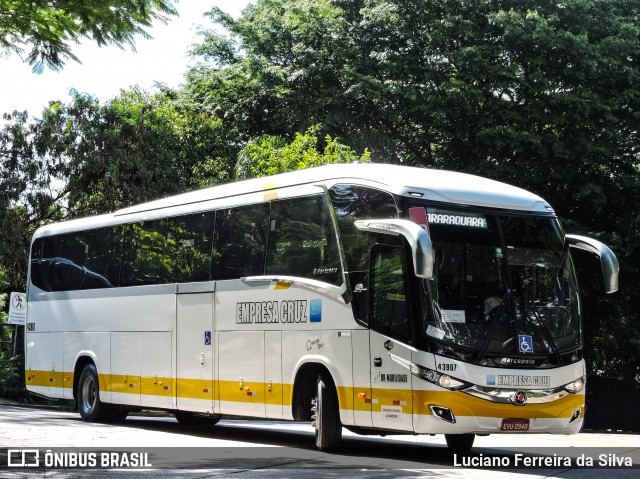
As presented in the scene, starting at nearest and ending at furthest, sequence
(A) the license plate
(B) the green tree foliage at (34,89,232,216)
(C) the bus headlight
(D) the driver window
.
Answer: (A) the license plate, (D) the driver window, (C) the bus headlight, (B) the green tree foliage at (34,89,232,216)

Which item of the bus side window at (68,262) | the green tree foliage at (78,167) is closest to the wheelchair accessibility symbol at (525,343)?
the bus side window at (68,262)

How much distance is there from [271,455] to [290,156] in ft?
51.7

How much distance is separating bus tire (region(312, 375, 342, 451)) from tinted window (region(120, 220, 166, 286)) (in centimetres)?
512

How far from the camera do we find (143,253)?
1848 cm

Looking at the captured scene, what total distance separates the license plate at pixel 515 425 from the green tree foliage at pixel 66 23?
5.94 meters

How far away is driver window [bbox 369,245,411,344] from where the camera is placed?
1266 cm

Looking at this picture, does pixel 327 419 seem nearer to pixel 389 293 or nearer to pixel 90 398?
pixel 389 293

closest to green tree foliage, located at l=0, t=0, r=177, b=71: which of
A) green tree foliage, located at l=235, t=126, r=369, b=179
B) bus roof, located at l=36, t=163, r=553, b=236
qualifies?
bus roof, located at l=36, t=163, r=553, b=236

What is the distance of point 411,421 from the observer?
12.4 meters

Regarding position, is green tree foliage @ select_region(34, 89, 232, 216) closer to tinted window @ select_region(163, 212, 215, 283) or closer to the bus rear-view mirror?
tinted window @ select_region(163, 212, 215, 283)

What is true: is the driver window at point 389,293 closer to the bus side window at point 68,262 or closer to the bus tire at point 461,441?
the bus tire at point 461,441

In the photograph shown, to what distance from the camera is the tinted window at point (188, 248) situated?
16.8 m

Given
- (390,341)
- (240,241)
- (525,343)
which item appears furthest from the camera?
(240,241)

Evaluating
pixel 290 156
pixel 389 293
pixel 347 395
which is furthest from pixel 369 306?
pixel 290 156
